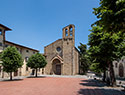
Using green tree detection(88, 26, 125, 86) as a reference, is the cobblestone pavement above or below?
below

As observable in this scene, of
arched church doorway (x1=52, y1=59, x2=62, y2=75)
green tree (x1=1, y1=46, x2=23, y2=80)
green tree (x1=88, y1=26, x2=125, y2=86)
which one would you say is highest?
green tree (x1=88, y1=26, x2=125, y2=86)

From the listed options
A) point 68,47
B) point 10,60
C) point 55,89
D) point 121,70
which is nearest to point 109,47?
point 55,89

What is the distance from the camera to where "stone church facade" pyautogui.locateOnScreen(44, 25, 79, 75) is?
33.6 meters

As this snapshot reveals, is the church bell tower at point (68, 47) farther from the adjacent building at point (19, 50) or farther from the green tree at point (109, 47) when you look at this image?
the green tree at point (109, 47)

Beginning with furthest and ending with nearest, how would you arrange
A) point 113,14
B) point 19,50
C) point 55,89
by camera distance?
point 19,50, point 55,89, point 113,14

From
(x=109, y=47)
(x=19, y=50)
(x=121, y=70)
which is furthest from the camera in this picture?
(x=19, y=50)

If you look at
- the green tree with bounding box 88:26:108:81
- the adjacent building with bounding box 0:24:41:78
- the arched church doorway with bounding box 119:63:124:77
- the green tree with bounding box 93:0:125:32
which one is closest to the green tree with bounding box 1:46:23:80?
the adjacent building with bounding box 0:24:41:78

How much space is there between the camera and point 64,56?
34.6 meters

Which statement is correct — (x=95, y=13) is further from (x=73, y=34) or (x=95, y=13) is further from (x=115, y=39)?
(x=73, y=34)

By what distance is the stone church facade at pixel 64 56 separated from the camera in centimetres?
3359

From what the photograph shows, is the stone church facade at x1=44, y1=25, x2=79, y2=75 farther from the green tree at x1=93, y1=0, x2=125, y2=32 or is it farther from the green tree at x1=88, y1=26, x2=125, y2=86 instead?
the green tree at x1=93, y1=0, x2=125, y2=32

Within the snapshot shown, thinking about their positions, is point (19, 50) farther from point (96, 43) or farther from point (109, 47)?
point (109, 47)

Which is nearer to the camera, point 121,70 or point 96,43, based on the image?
point 96,43

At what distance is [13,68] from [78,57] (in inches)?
975
